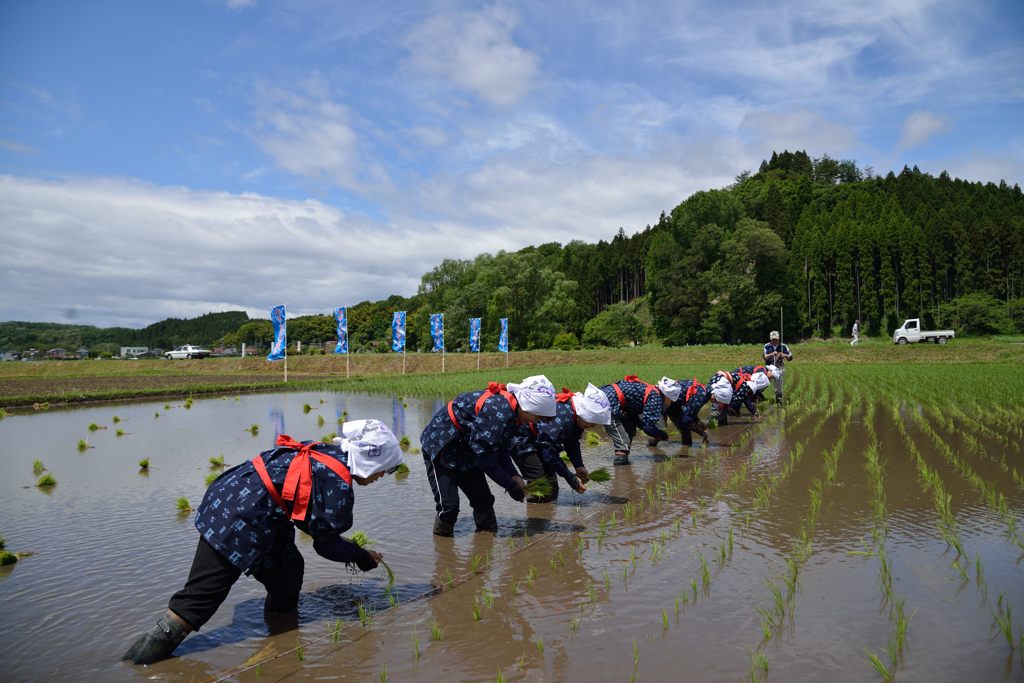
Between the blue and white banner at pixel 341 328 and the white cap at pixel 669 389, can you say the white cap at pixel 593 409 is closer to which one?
the white cap at pixel 669 389

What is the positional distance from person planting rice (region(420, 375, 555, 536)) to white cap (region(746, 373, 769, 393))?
8274mm

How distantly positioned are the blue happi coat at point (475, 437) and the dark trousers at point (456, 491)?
0.07 meters

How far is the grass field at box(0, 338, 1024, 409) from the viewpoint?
76.3 feet

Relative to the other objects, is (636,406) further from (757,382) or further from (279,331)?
(279,331)

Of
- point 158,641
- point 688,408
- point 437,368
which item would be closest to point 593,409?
point 688,408

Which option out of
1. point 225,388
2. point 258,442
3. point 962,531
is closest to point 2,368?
point 225,388

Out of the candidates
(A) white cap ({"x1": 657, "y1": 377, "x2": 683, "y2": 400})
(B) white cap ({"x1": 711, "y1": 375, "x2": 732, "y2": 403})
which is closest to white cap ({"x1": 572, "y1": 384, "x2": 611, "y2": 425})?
(A) white cap ({"x1": 657, "y1": 377, "x2": 683, "y2": 400})

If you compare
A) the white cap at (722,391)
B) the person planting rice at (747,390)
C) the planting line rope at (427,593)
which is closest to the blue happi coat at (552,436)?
the planting line rope at (427,593)

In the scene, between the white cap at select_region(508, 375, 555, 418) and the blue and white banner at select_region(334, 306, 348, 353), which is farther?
the blue and white banner at select_region(334, 306, 348, 353)

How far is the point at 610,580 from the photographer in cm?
424

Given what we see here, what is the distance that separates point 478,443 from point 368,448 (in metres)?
1.60

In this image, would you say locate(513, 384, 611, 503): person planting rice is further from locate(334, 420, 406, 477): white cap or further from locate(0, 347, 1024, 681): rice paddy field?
locate(334, 420, 406, 477): white cap

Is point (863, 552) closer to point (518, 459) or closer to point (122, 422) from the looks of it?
point (518, 459)

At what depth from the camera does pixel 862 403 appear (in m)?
14.1
